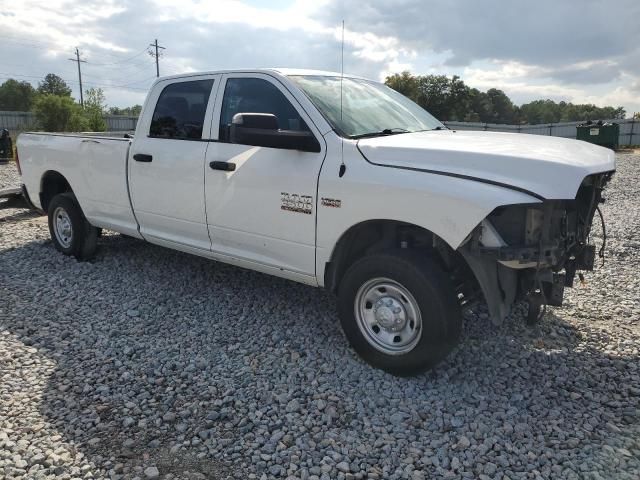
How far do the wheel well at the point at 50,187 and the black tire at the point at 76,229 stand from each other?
0.92 feet

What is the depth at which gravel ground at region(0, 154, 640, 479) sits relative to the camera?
286 cm

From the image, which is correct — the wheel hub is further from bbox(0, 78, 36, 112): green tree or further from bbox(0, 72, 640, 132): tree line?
bbox(0, 78, 36, 112): green tree

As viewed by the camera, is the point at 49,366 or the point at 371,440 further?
the point at 49,366

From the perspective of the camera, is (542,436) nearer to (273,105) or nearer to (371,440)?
(371,440)

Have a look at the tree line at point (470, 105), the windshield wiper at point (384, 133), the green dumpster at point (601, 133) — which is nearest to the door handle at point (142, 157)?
the windshield wiper at point (384, 133)

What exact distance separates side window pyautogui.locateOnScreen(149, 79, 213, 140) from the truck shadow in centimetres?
156

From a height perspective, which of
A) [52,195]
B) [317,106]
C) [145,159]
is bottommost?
[52,195]

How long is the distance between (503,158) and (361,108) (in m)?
1.46

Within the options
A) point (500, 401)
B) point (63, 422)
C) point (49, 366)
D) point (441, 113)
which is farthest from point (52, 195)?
point (441, 113)

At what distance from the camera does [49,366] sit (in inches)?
152

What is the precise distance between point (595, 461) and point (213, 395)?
2.23 metres

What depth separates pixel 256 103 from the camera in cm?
438

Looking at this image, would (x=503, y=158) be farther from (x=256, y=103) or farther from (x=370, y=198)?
(x=256, y=103)

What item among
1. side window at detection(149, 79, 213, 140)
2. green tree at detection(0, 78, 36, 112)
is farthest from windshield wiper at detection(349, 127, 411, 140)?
green tree at detection(0, 78, 36, 112)
